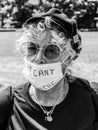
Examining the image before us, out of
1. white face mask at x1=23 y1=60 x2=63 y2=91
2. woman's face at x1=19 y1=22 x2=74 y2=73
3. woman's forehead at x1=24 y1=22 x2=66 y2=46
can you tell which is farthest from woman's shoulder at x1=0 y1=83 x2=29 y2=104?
woman's forehead at x1=24 y1=22 x2=66 y2=46

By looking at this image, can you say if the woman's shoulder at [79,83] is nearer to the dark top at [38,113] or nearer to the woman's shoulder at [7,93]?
the dark top at [38,113]

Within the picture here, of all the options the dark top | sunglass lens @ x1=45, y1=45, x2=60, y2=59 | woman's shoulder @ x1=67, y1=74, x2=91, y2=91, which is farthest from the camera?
woman's shoulder @ x1=67, y1=74, x2=91, y2=91

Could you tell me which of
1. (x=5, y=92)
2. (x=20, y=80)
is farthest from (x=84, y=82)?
(x=20, y=80)

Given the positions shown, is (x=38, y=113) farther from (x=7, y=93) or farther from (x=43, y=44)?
(x=43, y=44)

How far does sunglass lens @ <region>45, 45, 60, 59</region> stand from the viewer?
286 centimetres

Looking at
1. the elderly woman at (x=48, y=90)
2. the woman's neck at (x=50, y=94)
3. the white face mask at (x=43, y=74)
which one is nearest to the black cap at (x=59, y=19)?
the elderly woman at (x=48, y=90)

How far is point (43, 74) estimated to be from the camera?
2979mm

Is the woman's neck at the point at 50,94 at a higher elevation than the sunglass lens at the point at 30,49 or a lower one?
lower

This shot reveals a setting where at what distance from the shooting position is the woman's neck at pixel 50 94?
2850mm

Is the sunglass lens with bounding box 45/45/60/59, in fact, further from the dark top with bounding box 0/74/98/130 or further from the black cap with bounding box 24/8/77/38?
the dark top with bounding box 0/74/98/130

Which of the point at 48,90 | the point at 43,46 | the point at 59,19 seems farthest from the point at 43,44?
the point at 48,90

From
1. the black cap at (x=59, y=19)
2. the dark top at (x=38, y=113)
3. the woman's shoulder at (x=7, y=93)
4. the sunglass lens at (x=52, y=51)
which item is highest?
the black cap at (x=59, y=19)

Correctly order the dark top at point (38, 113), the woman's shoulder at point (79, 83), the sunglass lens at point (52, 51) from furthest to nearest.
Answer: the woman's shoulder at point (79, 83)
the sunglass lens at point (52, 51)
the dark top at point (38, 113)

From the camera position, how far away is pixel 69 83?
2975mm
